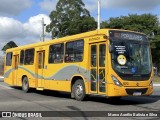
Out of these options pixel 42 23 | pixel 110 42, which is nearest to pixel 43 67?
pixel 110 42

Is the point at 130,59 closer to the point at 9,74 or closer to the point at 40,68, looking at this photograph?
the point at 40,68

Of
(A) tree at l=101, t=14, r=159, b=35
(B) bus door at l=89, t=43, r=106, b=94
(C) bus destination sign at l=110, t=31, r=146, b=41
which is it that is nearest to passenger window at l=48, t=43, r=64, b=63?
(B) bus door at l=89, t=43, r=106, b=94

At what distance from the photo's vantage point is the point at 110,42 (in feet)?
48.0

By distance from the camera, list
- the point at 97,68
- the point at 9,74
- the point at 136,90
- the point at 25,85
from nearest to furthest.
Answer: the point at 136,90 < the point at 97,68 < the point at 25,85 < the point at 9,74

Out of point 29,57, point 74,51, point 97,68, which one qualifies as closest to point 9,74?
point 29,57

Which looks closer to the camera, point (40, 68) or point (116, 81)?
point (116, 81)

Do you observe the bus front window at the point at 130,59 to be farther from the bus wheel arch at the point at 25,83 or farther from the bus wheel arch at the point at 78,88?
the bus wheel arch at the point at 25,83

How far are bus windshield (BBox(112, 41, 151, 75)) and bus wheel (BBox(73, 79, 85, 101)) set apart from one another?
7.46ft

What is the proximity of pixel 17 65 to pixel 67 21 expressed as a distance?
43087 mm

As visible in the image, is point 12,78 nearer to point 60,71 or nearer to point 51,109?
point 60,71

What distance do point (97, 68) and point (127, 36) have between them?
5.83ft

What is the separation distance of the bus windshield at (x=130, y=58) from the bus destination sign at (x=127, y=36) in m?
0.22

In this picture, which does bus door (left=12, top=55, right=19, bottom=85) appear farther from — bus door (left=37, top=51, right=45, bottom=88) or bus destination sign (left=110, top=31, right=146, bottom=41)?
bus destination sign (left=110, top=31, right=146, bottom=41)

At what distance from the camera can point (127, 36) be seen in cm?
1509
